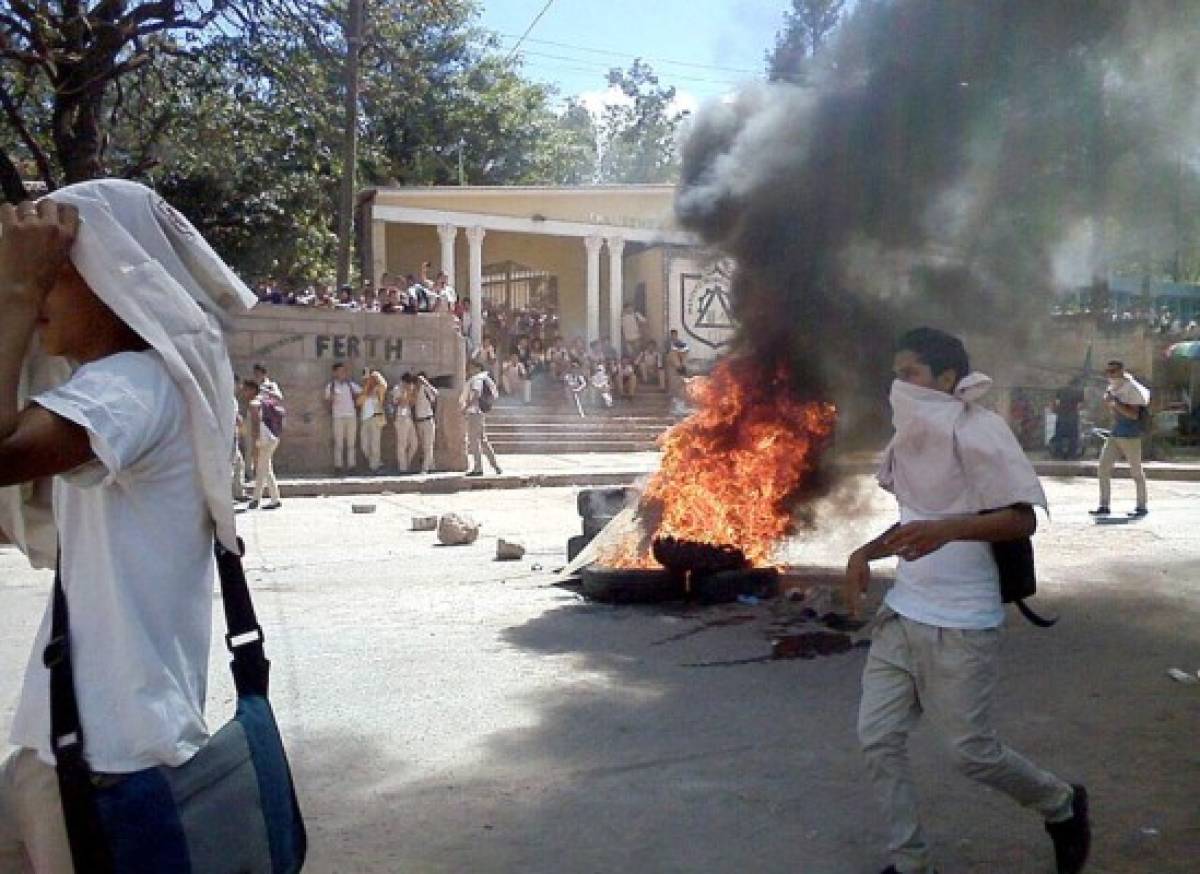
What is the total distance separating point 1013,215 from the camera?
31.6ft

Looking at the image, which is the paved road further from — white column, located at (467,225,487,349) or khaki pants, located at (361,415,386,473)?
white column, located at (467,225,487,349)

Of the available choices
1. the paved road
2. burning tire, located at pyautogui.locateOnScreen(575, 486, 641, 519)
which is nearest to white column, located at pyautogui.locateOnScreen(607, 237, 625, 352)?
burning tire, located at pyautogui.locateOnScreen(575, 486, 641, 519)

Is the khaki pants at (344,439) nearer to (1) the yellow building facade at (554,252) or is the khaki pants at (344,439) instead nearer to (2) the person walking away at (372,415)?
(2) the person walking away at (372,415)

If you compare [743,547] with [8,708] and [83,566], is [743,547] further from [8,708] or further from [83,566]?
[83,566]

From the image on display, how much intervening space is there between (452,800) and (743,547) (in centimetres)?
420

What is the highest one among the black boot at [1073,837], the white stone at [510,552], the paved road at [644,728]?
the black boot at [1073,837]

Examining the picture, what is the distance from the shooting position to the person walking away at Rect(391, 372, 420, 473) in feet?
59.8

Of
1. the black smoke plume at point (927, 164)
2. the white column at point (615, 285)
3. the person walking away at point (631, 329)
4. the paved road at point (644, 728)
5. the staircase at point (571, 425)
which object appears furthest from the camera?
the person walking away at point (631, 329)

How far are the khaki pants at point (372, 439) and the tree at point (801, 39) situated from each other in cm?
943

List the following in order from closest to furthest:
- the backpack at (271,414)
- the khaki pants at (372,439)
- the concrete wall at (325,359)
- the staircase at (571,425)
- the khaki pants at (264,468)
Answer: the khaki pants at (264,468), the backpack at (271,414), the concrete wall at (325,359), the khaki pants at (372,439), the staircase at (571,425)

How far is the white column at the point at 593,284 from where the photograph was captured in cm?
2806

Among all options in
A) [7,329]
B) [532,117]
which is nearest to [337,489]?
[7,329]

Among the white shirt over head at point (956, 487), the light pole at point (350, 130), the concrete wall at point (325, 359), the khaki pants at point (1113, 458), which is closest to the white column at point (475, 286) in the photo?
the light pole at point (350, 130)

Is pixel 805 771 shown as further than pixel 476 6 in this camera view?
No
